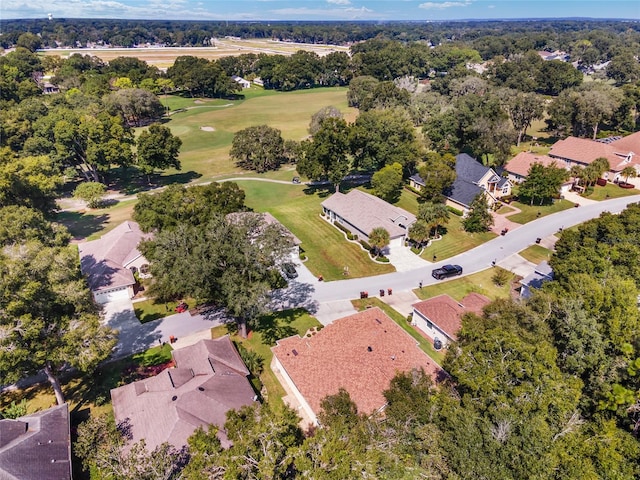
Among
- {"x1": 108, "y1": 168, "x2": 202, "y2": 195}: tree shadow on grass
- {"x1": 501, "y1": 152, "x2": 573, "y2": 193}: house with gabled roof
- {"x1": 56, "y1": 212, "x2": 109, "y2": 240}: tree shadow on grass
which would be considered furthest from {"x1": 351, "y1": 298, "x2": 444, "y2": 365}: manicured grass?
{"x1": 108, "y1": 168, "x2": 202, "y2": 195}: tree shadow on grass

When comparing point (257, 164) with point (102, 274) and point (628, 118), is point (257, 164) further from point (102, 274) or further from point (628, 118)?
point (628, 118)

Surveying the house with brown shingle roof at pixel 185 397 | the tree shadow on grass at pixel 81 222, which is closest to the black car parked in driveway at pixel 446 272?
the house with brown shingle roof at pixel 185 397

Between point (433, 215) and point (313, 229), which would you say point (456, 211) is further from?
point (313, 229)

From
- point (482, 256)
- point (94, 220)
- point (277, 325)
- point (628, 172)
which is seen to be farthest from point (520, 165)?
point (94, 220)

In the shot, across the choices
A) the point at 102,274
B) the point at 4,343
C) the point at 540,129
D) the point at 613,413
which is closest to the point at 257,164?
the point at 102,274

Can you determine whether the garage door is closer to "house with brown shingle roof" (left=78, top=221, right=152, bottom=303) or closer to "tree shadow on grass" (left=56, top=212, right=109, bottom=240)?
"house with brown shingle roof" (left=78, top=221, right=152, bottom=303)

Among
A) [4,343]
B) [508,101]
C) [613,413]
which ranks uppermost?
[508,101]
